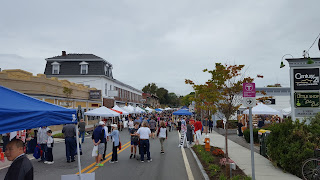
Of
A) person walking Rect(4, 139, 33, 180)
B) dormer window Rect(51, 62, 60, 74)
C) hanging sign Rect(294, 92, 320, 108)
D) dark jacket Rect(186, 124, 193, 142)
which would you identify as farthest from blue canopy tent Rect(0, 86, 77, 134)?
dormer window Rect(51, 62, 60, 74)

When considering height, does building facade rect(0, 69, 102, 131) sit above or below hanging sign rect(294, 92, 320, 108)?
above

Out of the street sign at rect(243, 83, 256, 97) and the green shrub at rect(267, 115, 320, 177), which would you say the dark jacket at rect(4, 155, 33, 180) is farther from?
the green shrub at rect(267, 115, 320, 177)

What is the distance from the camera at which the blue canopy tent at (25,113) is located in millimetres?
4535

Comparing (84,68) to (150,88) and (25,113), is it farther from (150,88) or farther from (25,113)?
(150,88)

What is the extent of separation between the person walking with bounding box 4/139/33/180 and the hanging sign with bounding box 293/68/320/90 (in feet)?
39.0

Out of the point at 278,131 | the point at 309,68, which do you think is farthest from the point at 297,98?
the point at 278,131

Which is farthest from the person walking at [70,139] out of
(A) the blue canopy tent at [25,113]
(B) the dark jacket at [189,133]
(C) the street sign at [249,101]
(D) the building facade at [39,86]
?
(D) the building facade at [39,86]

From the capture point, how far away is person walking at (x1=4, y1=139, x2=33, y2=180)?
3770mm

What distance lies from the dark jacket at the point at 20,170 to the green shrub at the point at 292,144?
24.7ft

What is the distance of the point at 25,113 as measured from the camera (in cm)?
496

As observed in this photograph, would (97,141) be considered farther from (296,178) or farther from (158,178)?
(296,178)

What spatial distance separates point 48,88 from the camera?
86.4 feet

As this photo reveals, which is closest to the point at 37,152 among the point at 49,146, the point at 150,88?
the point at 49,146

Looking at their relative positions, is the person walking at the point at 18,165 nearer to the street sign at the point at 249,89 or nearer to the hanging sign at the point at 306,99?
the street sign at the point at 249,89
